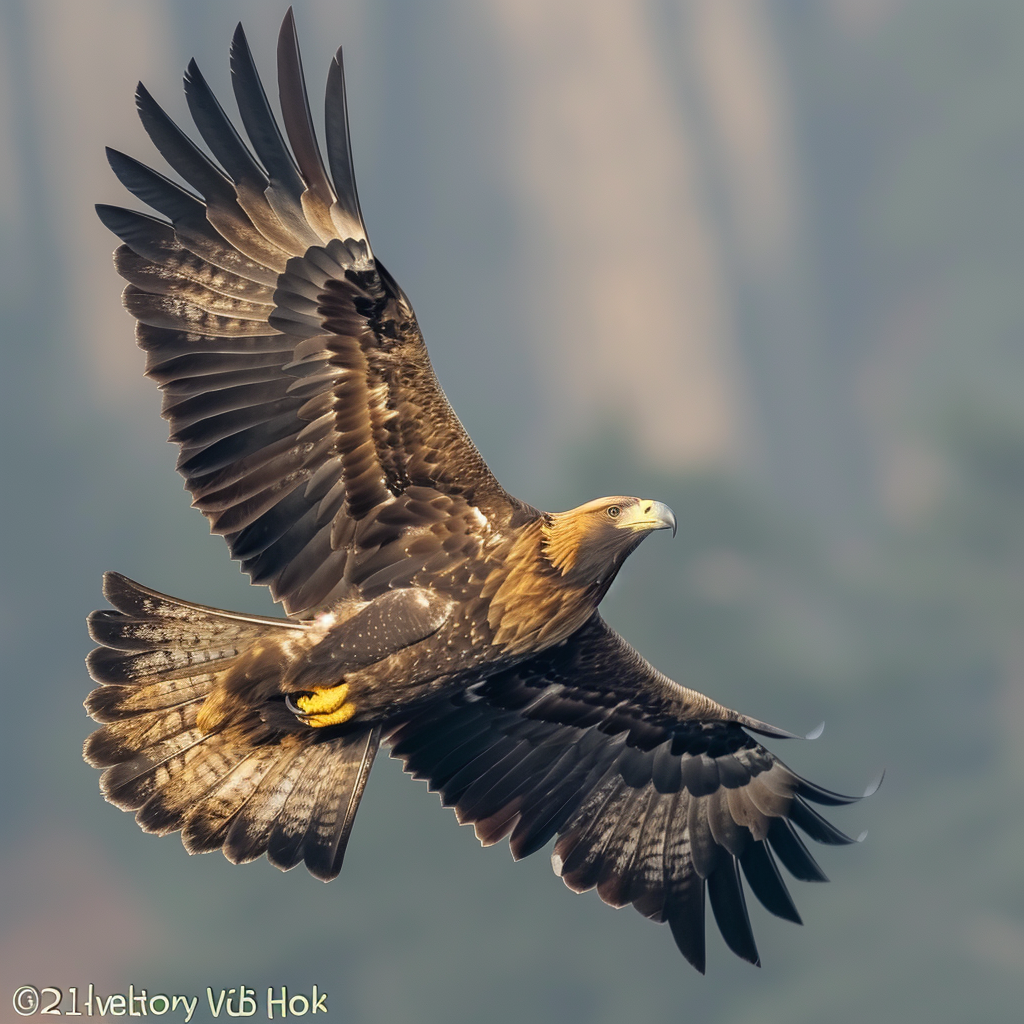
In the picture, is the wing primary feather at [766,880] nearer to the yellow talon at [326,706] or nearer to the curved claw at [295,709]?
the yellow talon at [326,706]

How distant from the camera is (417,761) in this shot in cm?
1052

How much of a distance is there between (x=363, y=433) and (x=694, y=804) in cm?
406

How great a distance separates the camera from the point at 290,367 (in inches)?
352

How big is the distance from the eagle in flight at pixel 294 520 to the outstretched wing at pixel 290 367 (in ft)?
0.04

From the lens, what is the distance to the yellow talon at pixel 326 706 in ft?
29.5

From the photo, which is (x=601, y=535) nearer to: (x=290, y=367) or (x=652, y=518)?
(x=652, y=518)

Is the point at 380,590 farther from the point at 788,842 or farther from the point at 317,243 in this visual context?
the point at 788,842

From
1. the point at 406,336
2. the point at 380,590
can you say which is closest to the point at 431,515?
the point at 380,590

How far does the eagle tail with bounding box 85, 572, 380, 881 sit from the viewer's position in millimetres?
9094

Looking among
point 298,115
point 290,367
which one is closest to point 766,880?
point 290,367

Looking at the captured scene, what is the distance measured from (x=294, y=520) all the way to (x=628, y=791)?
139 inches

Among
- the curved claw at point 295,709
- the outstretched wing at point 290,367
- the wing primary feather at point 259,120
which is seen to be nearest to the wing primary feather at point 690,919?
the curved claw at point 295,709

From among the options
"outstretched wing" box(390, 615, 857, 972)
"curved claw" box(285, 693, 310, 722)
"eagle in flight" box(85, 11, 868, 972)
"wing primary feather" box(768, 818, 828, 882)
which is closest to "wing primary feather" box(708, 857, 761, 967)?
"outstretched wing" box(390, 615, 857, 972)

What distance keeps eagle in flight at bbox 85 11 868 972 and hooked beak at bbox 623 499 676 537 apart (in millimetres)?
14
